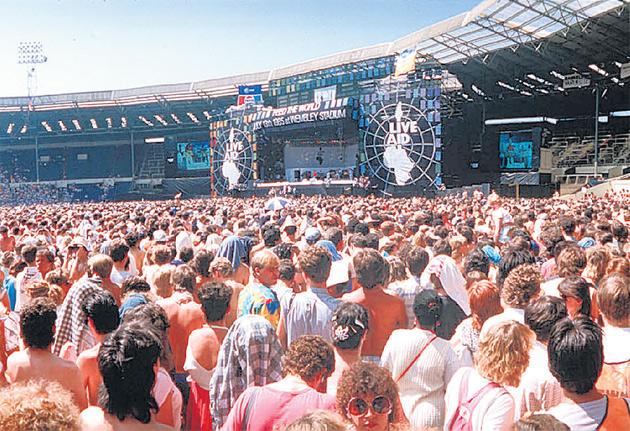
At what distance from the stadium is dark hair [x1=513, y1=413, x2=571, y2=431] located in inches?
978

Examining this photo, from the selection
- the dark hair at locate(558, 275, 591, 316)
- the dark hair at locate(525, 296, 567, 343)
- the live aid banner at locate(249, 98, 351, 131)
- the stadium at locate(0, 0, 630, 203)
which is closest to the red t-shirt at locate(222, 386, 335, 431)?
the dark hair at locate(525, 296, 567, 343)

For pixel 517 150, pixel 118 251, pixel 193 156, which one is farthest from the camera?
pixel 193 156

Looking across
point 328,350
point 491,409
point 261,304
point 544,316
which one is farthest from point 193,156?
point 491,409

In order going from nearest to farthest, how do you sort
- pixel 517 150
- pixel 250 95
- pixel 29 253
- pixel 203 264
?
pixel 203 264, pixel 29 253, pixel 250 95, pixel 517 150

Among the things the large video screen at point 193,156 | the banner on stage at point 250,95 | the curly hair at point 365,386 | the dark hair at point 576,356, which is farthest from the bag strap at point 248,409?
the large video screen at point 193,156

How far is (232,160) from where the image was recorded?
3566 centimetres

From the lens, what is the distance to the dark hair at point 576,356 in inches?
106

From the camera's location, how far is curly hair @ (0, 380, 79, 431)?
195 cm

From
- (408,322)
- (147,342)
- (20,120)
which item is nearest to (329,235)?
(408,322)

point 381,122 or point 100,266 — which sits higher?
point 381,122

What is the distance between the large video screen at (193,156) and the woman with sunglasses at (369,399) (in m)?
45.9

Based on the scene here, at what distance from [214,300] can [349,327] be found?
3.66 ft

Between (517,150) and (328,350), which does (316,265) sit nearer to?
(328,350)

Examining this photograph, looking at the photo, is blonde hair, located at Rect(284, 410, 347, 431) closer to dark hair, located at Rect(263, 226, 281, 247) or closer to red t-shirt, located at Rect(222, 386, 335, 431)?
red t-shirt, located at Rect(222, 386, 335, 431)
